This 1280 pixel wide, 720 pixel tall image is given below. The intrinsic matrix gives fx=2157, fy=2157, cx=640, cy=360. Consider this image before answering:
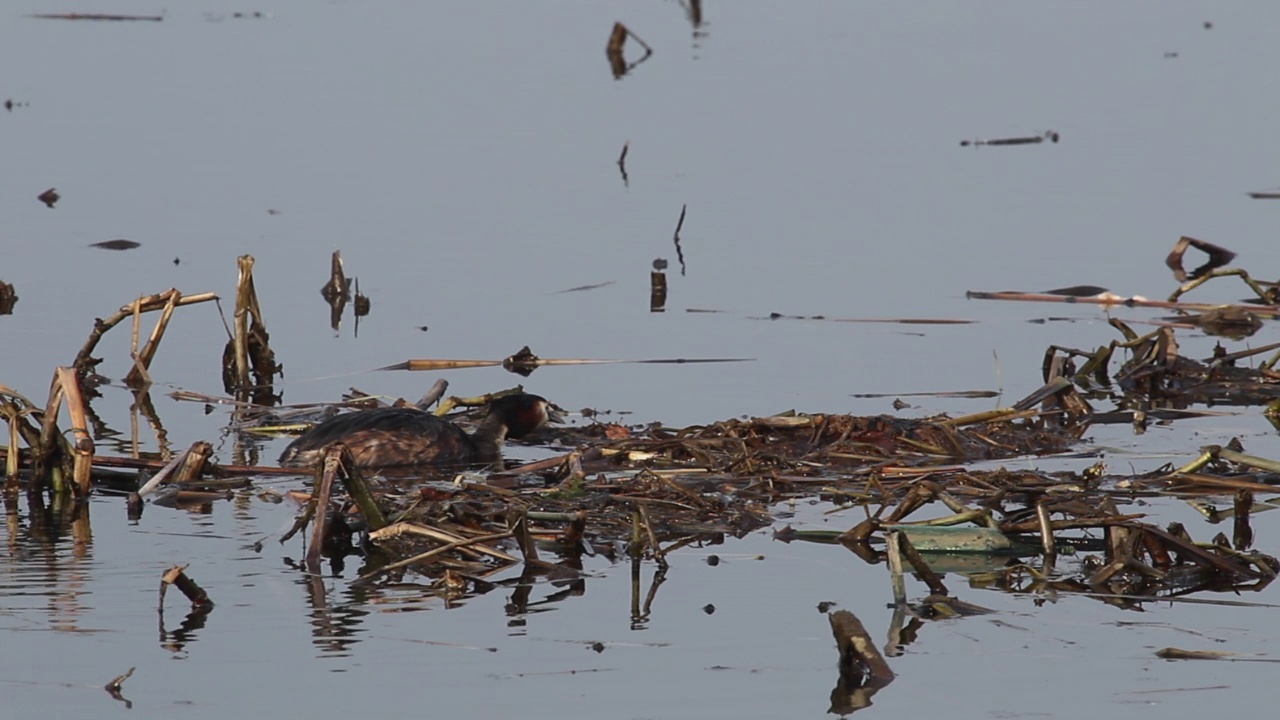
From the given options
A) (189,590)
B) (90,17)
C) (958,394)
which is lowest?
(189,590)

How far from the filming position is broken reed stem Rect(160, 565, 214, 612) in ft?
20.4

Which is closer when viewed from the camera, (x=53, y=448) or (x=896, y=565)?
(x=896, y=565)

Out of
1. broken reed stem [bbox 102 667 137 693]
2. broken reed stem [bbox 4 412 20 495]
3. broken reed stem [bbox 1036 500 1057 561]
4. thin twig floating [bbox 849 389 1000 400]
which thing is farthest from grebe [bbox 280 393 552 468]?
broken reed stem [bbox 102 667 137 693]

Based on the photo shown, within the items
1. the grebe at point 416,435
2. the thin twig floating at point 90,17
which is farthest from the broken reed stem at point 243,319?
the thin twig floating at point 90,17

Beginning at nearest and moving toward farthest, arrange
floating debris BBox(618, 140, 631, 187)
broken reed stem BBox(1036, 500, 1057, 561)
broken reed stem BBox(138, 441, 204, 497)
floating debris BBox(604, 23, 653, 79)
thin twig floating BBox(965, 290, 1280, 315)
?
broken reed stem BBox(1036, 500, 1057, 561), broken reed stem BBox(138, 441, 204, 497), thin twig floating BBox(965, 290, 1280, 315), floating debris BBox(618, 140, 631, 187), floating debris BBox(604, 23, 653, 79)

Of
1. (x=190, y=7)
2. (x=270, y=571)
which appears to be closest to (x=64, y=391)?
(x=270, y=571)

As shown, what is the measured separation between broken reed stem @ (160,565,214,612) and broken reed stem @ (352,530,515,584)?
531 mm

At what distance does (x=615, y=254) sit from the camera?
1348 centimetres

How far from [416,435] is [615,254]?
4516 mm

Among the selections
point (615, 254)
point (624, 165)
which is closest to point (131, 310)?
point (615, 254)

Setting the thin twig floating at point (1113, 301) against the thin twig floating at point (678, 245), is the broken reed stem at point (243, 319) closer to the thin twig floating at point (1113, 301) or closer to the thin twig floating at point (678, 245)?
the thin twig floating at point (678, 245)

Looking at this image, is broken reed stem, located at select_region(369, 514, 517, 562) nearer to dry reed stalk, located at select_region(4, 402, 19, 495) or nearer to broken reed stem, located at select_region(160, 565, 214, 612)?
broken reed stem, located at select_region(160, 565, 214, 612)

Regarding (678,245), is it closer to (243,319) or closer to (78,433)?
(243,319)

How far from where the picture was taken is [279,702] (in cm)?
568
